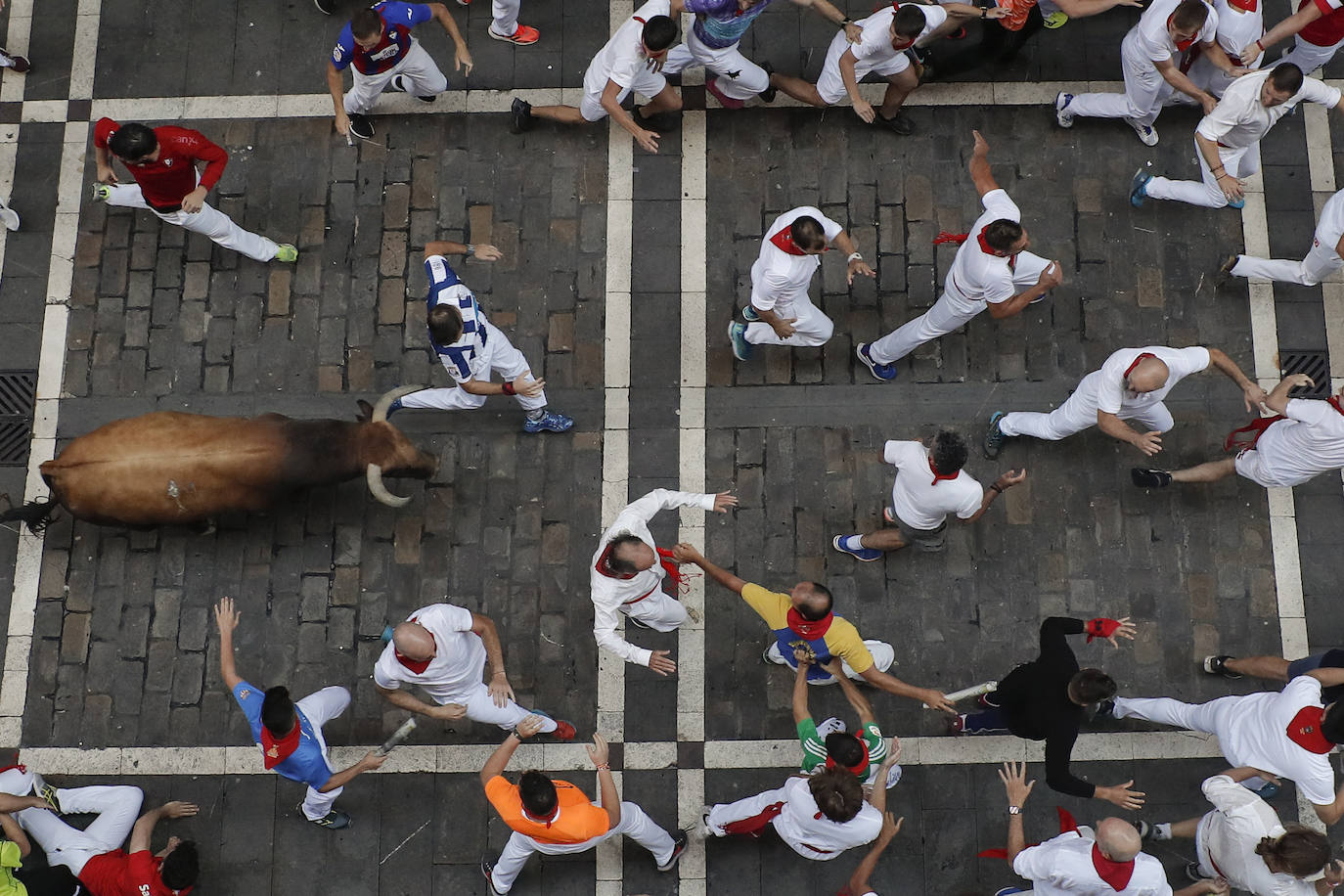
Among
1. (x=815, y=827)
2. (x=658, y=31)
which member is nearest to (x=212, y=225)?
(x=658, y=31)

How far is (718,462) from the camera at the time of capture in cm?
948

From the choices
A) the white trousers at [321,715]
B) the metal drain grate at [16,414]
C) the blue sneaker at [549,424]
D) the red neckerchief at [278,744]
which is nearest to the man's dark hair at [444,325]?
the blue sneaker at [549,424]

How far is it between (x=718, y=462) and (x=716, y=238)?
223 cm

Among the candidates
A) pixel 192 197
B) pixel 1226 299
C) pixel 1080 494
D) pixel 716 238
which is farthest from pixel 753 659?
pixel 192 197

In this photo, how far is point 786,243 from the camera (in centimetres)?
793

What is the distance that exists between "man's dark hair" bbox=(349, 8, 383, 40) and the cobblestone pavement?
1.65 metres

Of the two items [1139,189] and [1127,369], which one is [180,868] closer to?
[1127,369]

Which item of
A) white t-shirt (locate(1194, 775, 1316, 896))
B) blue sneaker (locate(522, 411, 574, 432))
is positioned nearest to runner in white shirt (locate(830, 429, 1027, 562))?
white t-shirt (locate(1194, 775, 1316, 896))

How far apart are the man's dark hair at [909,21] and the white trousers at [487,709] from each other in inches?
255

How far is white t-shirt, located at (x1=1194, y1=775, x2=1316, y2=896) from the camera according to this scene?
22.9 ft

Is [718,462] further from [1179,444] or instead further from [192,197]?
[192,197]

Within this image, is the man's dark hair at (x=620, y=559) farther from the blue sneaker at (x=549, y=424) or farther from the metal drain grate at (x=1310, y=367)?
the metal drain grate at (x=1310, y=367)

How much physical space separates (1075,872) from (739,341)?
4996 mm

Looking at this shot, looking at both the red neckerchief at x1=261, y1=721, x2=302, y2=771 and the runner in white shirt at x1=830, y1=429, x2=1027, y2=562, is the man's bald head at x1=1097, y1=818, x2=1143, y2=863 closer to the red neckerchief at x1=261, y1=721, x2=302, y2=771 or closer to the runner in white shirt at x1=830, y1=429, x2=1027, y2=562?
the runner in white shirt at x1=830, y1=429, x2=1027, y2=562
